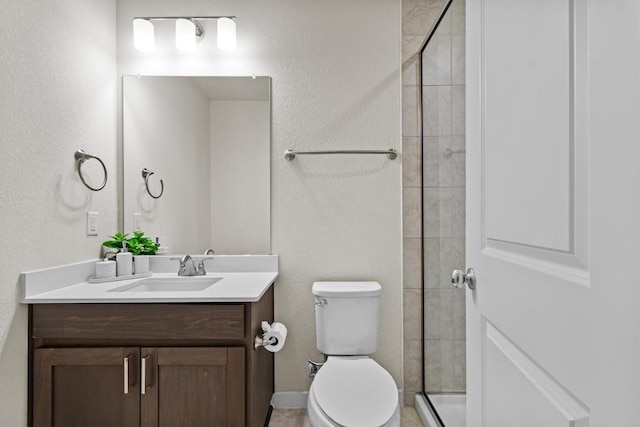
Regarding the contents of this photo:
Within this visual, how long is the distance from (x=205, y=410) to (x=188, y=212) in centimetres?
106

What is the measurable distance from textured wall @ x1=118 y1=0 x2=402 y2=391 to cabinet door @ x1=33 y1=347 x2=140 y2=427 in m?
0.91

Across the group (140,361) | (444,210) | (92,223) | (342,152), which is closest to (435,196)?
(444,210)

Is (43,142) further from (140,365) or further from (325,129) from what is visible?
(325,129)

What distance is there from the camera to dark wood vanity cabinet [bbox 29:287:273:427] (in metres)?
1.50

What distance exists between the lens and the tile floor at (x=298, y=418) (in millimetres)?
2062

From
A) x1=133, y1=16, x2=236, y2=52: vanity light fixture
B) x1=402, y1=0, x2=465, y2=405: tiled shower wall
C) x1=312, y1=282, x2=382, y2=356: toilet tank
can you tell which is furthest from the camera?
x1=133, y1=16, x2=236, y2=52: vanity light fixture

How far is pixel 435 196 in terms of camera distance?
6.40 ft

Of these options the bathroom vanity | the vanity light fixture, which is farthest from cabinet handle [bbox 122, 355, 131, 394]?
the vanity light fixture

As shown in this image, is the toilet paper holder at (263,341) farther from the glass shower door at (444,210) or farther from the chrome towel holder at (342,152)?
the chrome towel holder at (342,152)

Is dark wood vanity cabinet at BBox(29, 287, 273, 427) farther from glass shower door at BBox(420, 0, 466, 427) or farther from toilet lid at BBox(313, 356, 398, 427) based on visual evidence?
glass shower door at BBox(420, 0, 466, 427)

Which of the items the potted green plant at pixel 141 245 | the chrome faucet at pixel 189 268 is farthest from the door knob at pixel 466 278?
A: the potted green plant at pixel 141 245

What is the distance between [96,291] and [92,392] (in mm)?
384

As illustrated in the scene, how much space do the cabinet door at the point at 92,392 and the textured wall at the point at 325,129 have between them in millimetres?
908

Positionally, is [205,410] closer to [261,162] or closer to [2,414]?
[2,414]
